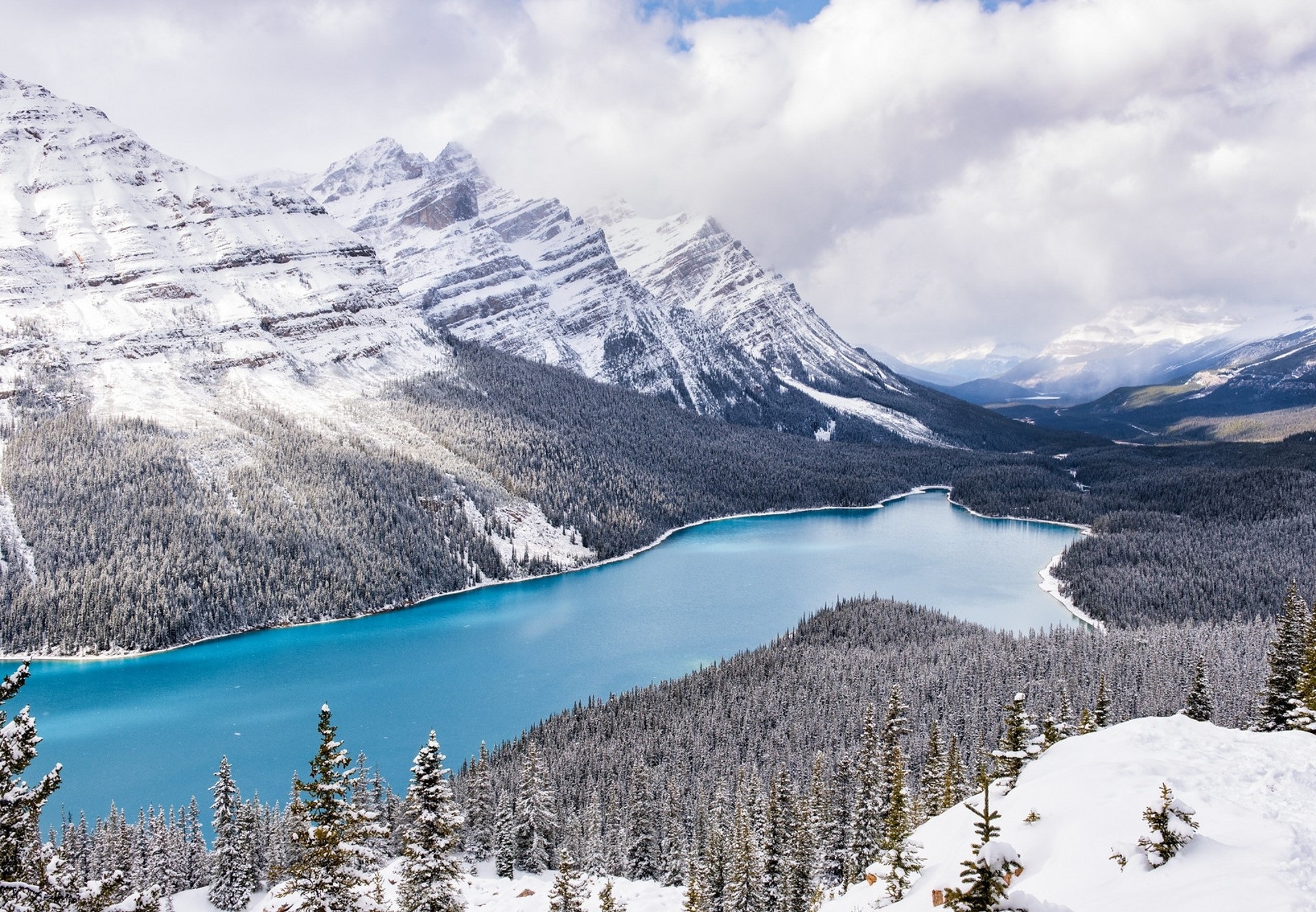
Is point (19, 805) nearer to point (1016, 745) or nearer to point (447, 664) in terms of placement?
point (1016, 745)

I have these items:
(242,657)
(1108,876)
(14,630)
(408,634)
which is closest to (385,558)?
(408,634)

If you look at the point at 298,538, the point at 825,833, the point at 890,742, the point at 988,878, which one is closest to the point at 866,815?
the point at 890,742

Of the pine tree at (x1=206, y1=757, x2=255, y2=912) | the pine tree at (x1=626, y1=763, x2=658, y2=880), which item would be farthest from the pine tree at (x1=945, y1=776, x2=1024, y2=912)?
the pine tree at (x1=206, y1=757, x2=255, y2=912)

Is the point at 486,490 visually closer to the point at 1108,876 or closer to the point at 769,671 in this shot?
the point at 769,671

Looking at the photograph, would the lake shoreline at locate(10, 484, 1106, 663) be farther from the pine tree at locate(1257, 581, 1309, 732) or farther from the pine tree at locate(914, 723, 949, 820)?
the pine tree at locate(1257, 581, 1309, 732)

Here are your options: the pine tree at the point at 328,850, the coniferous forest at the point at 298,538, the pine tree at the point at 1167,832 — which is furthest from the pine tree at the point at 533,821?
the coniferous forest at the point at 298,538

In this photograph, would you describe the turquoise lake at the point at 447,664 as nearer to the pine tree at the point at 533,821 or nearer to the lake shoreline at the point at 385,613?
the lake shoreline at the point at 385,613
